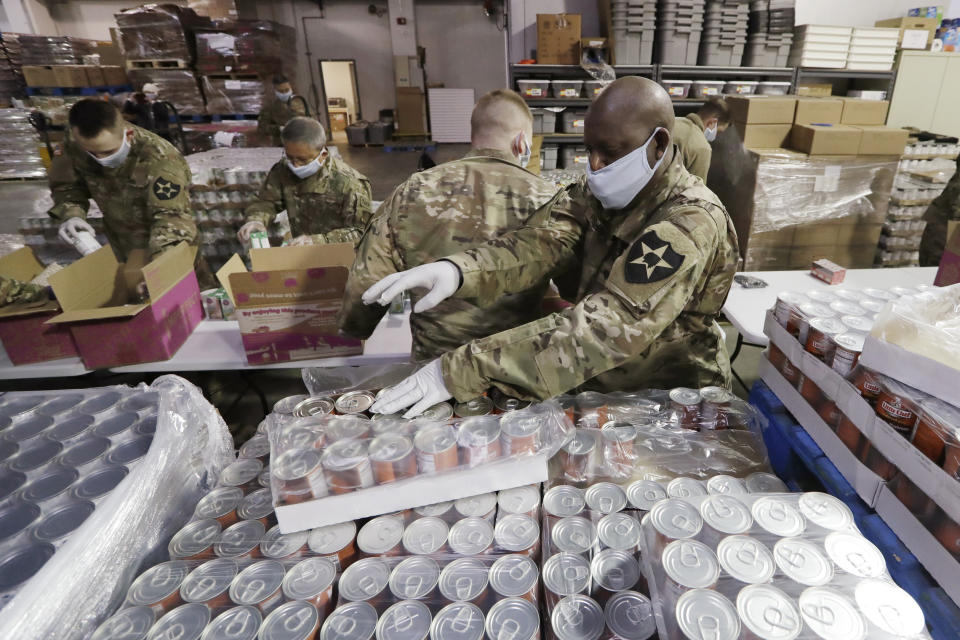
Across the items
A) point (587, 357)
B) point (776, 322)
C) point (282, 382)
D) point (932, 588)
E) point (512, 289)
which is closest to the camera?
point (932, 588)

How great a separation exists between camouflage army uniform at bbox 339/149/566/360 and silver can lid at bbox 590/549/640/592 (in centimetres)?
97

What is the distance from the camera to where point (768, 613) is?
2.38 ft

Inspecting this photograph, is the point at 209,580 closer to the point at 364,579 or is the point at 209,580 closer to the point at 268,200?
the point at 364,579

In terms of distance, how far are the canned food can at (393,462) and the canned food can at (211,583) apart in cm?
31

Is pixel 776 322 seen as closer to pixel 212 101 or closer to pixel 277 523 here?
pixel 277 523

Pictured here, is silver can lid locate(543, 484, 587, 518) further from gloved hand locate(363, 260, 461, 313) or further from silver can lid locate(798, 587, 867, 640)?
gloved hand locate(363, 260, 461, 313)

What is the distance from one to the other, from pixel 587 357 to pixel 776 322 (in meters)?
0.55

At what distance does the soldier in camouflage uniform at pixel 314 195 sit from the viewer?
3410 millimetres

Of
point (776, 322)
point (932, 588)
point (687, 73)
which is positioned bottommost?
point (932, 588)

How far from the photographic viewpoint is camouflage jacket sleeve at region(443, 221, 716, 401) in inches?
48.0

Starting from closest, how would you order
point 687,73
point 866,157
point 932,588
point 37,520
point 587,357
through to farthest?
point 932,588 → point 37,520 → point 587,357 → point 866,157 → point 687,73

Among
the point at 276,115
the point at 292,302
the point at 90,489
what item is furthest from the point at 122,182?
the point at 276,115

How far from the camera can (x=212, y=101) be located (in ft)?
27.2

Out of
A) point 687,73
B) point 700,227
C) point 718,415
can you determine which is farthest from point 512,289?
point 687,73
